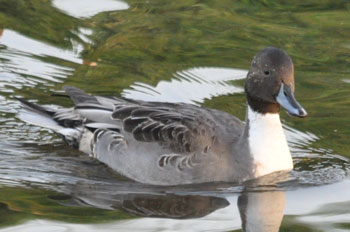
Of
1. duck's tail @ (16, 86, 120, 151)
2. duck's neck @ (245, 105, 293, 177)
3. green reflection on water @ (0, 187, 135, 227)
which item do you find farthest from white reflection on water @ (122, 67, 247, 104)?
green reflection on water @ (0, 187, 135, 227)

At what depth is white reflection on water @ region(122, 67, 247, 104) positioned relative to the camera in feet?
35.7

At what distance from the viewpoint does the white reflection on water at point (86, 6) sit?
13.2 meters

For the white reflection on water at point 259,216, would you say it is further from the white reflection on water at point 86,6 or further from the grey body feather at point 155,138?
the white reflection on water at point 86,6

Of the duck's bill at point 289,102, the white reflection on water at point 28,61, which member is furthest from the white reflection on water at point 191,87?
the duck's bill at point 289,102

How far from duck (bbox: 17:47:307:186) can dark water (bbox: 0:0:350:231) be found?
126mm

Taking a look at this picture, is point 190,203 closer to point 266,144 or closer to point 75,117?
point 266,144

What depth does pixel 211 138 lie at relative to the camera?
8859 mm

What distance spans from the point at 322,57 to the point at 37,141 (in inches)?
147

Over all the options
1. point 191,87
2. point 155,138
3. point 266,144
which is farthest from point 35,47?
point 266,144

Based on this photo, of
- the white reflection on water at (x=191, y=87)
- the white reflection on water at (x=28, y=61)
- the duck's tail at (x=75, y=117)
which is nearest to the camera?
the duck's tail at (x=75, y=117)

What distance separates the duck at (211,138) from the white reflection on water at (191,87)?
1.44 meters

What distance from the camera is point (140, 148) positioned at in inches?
359

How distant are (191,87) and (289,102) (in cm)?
270

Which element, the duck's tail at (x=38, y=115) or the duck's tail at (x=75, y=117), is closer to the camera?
the duck's tail at (x=75, y=117)
